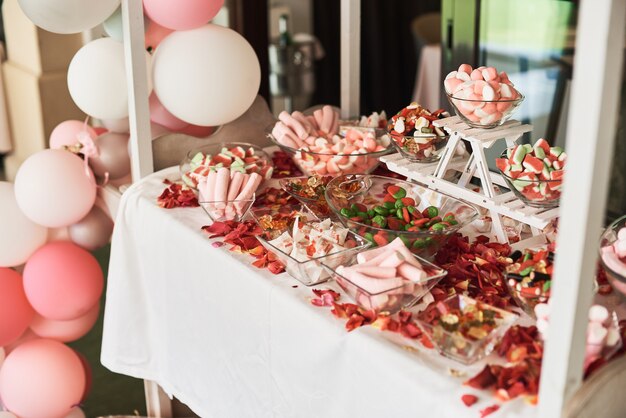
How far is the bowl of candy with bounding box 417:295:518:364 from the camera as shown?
3.46ft

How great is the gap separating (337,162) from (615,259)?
0.62 metres

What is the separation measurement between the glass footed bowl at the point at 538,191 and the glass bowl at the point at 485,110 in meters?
0.12

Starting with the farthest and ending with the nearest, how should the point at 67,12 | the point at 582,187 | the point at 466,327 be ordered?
the point at 67,12, the point at 466,327, the point at 582,187

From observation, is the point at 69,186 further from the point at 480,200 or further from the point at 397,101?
the point at 397,101

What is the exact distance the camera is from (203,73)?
5.47 ft

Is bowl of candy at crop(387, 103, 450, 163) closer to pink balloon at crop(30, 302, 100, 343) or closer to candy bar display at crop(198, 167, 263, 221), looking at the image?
candy bar display at crop(198, 167, 263, 221)

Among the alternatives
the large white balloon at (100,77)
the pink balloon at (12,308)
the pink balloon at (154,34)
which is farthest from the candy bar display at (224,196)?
the pink balloon at (12,308)

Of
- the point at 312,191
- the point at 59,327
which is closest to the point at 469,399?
the point at 312,191

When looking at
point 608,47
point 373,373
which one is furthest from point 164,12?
point 608,47

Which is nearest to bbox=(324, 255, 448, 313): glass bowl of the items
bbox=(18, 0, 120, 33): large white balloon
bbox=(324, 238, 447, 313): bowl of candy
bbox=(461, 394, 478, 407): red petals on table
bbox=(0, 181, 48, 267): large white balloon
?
bbox=(324, 238, 447, 313): bowl of candy

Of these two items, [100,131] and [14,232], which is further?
[100,131]

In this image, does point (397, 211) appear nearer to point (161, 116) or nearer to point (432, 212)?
point (432, 212)

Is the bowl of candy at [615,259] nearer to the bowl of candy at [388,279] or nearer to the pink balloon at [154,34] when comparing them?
the bowl of candy at [388,279]

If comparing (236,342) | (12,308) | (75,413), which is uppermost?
(236,342)
